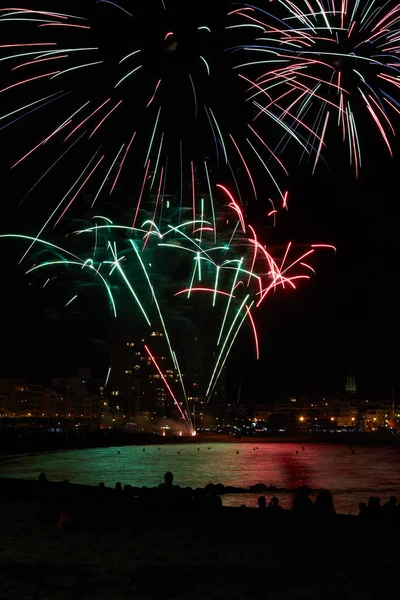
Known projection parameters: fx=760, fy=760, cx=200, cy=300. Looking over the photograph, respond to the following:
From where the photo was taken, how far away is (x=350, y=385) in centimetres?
19450

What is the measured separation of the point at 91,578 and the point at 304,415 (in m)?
186

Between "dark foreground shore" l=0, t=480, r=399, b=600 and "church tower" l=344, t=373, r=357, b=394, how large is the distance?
18556 centimetres

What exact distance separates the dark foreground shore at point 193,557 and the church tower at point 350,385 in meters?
186

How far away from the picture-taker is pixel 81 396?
166m

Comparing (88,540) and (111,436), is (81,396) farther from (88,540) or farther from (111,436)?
(88,540)

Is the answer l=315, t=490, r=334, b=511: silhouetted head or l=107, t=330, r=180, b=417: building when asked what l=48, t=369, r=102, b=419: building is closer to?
l=107, t=330, r=180, b=417: building

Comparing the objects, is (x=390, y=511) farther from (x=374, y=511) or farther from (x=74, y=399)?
(x=74, y=399)

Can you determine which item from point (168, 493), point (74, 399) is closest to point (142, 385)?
point (74, 399)

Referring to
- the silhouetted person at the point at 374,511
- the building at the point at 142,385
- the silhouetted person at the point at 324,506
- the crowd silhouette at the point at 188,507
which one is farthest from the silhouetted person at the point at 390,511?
the building at the point at 142,385

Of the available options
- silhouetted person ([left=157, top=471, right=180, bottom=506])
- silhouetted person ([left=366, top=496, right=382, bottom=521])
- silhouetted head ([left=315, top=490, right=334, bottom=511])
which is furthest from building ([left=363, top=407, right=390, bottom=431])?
silhouetted head ([left=315, top=490, right=334, bottom=511])

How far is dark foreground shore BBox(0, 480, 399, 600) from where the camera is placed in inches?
280

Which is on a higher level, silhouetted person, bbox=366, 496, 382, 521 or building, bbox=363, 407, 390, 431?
building, bbox=363, 407, 390, 431

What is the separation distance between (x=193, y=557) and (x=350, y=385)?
19067 centimetres

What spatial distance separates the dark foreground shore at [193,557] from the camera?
710cm
